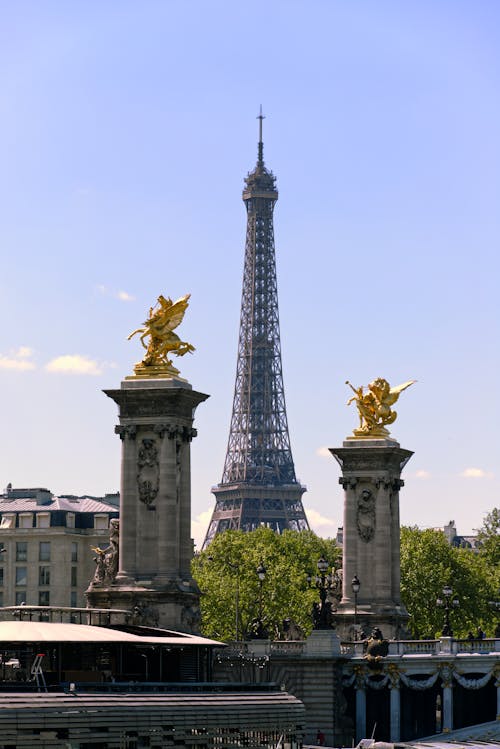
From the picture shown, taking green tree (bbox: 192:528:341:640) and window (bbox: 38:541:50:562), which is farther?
window (bbox: 38:541:50:562)

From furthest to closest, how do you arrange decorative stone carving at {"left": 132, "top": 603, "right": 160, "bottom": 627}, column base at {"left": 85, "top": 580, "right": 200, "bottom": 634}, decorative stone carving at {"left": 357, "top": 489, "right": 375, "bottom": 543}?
decorative stone carving at {"left": 357, "top": 489, "right": 375, "bottom": 543}
column base at {"left": 85, "top": 580, "right": 200, "bottom": 634}
decorative stone carving at {"left": 132, "top": 603, "right": 160, "bottom": 627}

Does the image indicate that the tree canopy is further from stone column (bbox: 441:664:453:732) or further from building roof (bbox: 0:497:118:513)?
stone column (bbox: 441:664:453:732)

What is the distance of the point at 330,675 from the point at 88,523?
59.3 m

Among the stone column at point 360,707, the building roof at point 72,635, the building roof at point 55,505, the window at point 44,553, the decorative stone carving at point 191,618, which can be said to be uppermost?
the building roof at point 55,505

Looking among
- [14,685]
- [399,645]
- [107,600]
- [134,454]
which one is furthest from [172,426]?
[14,685]

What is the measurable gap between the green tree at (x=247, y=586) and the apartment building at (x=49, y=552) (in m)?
8.52

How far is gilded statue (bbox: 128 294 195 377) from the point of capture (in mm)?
113812

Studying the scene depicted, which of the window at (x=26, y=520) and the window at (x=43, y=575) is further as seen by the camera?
the window at (x=26, y=520)

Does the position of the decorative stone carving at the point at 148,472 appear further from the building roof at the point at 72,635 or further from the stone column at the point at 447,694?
the stone column at the point at 447,694

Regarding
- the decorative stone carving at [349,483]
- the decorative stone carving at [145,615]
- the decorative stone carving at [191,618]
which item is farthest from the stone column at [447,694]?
the decorative stone carving at [349,483]

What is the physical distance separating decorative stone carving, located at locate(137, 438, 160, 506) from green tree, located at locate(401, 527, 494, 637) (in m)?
41.7

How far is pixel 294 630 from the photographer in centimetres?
11675

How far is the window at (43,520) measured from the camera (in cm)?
16388

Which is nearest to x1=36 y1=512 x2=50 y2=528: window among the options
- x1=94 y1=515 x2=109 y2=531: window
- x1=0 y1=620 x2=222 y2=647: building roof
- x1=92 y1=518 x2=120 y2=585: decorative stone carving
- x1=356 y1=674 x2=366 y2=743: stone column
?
x1=94 y1=515 x2=109 y2=531: window
